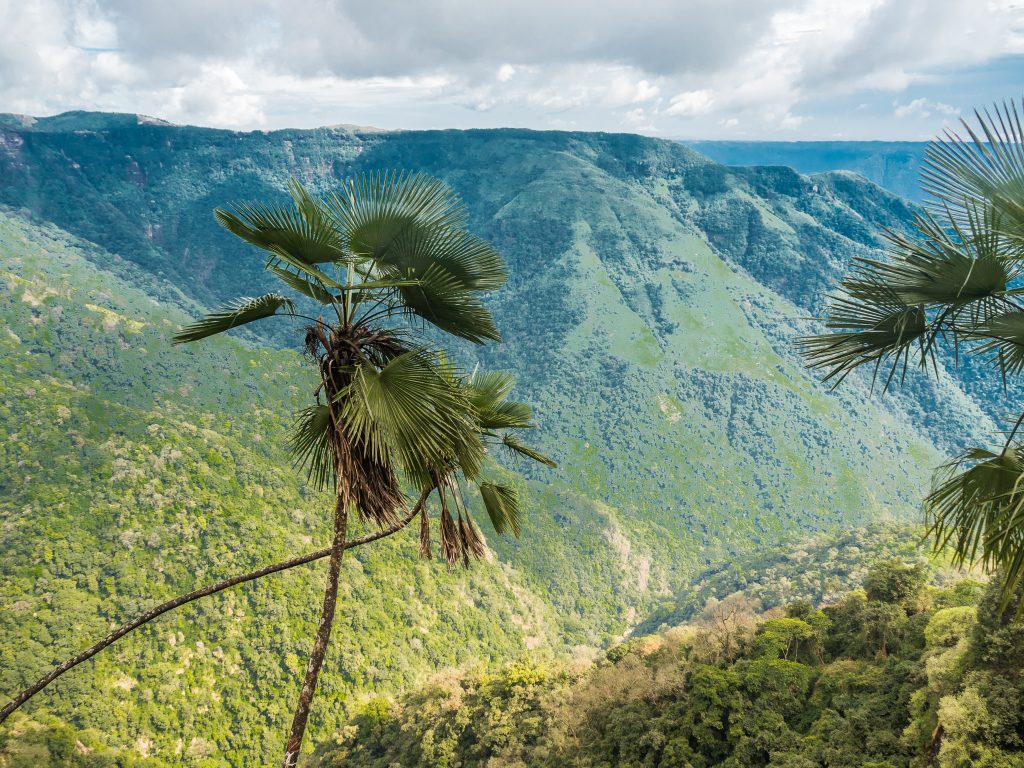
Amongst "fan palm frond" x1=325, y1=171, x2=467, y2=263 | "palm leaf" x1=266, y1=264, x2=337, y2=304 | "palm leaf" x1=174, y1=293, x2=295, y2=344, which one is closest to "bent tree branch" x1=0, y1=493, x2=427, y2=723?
"palm leaf" x1=266, y1=264, x2=337, y2=304

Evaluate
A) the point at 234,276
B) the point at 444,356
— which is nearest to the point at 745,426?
the point at 234,276

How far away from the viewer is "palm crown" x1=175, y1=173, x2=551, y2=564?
193 inches

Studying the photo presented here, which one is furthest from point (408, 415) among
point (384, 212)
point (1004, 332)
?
point (1004, 332)

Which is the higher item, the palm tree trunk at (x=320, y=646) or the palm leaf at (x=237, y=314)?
the palm leaf at (x=237, y=314)

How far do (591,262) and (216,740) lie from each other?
116 m

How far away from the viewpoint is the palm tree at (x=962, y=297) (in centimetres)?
385

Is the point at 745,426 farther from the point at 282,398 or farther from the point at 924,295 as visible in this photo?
the point at 924,295

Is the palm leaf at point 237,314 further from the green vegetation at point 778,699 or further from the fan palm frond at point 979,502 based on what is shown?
the green vegetation at point 778,699

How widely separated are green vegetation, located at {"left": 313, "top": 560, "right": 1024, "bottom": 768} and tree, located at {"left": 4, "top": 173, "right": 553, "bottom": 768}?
10.5 meters

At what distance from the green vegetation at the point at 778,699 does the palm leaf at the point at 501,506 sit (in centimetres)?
903

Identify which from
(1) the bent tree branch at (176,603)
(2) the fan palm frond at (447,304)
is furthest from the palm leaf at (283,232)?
(1) the bent tree branch at (176,603)

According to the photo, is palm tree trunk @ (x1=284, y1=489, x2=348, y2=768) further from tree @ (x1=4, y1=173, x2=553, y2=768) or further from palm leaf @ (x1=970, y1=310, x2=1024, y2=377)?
palm leaf @ (x1=970, y1=310, x2=1024, y2=377)

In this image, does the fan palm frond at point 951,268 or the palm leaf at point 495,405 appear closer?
the fan palm frond at point 951,268

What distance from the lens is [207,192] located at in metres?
151
